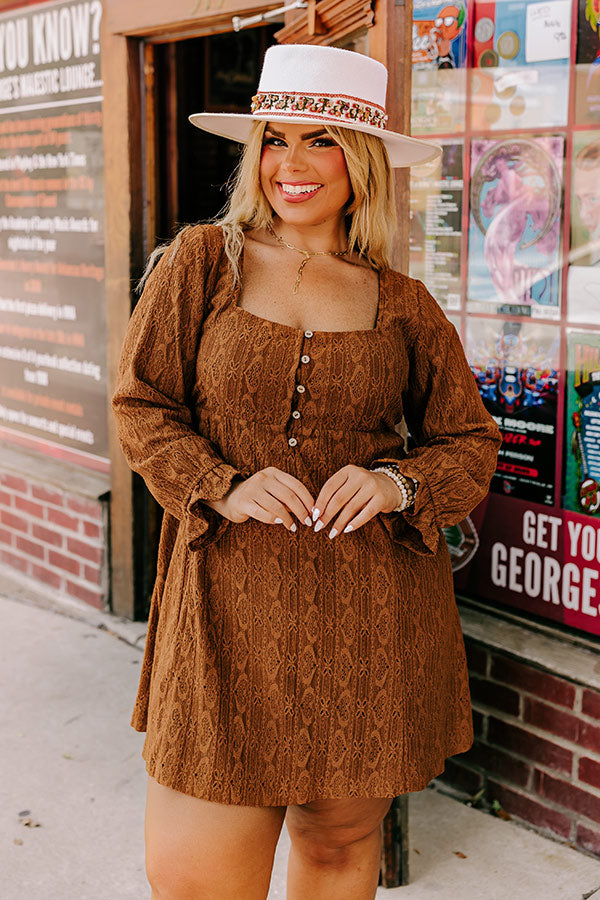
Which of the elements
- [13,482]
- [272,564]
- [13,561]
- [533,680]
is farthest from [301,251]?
[13,561]

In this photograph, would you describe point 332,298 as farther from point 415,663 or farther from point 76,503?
point 76,503

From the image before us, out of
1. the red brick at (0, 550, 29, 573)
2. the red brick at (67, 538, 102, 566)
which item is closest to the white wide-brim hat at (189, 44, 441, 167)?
the red brick at (67, 538, 102, 566)

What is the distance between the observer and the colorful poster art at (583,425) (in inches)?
124

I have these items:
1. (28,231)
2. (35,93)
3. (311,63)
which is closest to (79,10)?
(35,93)

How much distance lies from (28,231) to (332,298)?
3.31 meters

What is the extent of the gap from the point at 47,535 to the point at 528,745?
2753mm

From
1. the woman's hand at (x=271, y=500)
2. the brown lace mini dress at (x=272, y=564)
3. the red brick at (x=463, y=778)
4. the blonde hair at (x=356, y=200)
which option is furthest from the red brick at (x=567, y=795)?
the blonde hair at (x=356, y=200)

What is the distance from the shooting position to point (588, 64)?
3037mm

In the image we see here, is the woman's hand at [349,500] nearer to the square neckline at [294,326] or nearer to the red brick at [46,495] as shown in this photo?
the square neckline at [294,326]

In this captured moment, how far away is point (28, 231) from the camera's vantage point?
5184 millimetres

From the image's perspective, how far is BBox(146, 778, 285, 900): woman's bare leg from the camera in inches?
83.4

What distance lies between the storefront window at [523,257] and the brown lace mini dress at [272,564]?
3.51 feet

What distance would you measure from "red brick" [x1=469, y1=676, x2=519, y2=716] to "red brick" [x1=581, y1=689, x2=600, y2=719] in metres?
0.24

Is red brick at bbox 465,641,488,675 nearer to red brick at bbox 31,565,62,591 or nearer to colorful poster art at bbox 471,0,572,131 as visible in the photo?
colorful poster art at bbox 471,0,572,131
